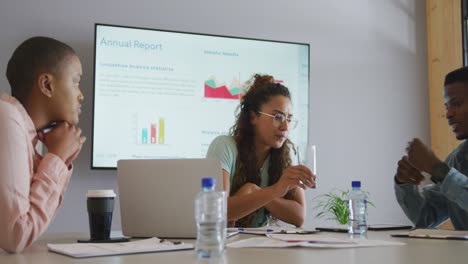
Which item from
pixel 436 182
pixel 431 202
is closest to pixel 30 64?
pixel 436 182

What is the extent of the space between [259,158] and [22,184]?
1427mm

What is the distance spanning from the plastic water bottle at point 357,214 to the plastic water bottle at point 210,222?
67 cm

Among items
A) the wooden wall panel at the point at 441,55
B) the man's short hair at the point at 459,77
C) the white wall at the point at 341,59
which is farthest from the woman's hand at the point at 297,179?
the wooden wall panel at the point at 441,55

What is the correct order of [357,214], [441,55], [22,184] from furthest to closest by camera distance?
[441,55] < [357,214] < [22,184]

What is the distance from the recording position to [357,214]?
6.00ft

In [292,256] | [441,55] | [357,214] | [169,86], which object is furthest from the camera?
[441,55]

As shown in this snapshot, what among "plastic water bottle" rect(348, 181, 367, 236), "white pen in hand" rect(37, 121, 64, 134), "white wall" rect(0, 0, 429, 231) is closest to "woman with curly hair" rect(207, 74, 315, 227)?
"plastic water bottle" rect(348, 181, 367, 236)

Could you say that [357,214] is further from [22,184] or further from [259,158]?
[22,184]

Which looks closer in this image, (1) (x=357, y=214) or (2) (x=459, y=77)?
(1) (x=357, y=214)

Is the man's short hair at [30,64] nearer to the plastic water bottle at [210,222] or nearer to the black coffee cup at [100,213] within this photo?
the black coffee cup at [100,213]

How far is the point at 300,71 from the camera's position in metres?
3.80

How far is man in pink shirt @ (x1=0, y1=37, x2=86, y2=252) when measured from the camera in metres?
1.19

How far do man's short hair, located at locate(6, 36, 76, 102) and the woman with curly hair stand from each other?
0.96 m

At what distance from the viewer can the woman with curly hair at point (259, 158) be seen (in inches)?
87.8
